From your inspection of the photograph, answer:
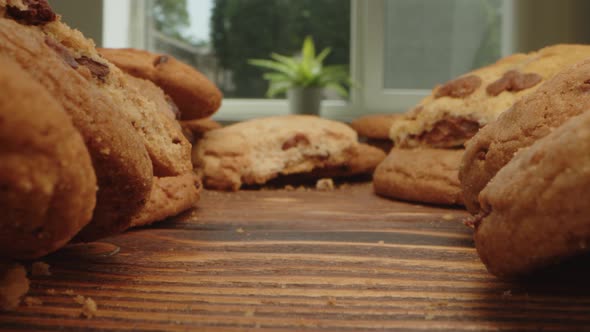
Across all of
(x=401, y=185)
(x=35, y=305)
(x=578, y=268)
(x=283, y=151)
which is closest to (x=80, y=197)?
(x=35, y=305)

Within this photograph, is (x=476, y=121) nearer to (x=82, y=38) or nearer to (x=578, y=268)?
(x=578, y=268)

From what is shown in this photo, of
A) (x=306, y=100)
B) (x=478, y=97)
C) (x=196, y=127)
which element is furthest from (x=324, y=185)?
(x=306, y=100)

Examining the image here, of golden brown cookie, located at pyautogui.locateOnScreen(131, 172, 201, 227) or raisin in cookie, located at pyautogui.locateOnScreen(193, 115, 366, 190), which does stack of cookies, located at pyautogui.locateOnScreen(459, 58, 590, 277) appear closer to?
golden brown cookie, located at pyautogui.locateOnScreen(131, 172, 201, 227)

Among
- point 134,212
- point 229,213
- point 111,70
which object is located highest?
point 111,70

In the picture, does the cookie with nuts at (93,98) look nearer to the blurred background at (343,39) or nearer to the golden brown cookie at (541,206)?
the golden brown cookie at (541,206)

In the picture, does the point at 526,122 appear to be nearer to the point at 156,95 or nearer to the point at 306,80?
the point at 156,95
